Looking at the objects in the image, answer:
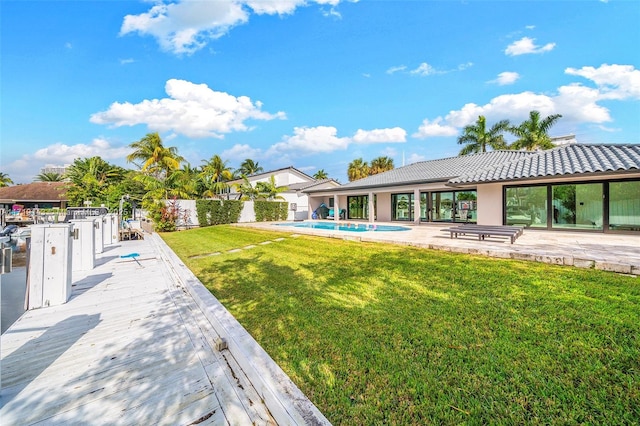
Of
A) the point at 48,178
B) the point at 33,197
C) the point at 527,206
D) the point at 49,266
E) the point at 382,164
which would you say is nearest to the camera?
the point at 49,266

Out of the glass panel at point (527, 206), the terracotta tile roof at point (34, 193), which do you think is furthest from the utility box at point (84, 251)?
the terracotta tile roof at point (34, 193)

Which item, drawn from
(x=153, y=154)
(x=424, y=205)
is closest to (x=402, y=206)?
(x=424, y=205)

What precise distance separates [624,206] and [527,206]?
326 centimetres

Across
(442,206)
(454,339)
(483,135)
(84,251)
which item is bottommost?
(454,339)

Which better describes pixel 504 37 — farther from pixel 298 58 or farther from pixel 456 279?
pixel 456 279

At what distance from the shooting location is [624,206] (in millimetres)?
11102

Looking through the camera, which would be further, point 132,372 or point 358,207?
point 358,207

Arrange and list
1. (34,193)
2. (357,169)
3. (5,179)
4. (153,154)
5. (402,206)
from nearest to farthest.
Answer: (402,206)
(153,154)
(34,193)
(357,169)
(5,179)

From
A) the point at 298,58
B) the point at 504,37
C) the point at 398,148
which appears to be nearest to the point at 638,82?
the point at 504,37

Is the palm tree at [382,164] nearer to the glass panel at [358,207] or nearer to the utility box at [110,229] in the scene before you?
the glass panel at [358,207]

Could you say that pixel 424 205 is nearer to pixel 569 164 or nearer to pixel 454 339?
pixel 569 164

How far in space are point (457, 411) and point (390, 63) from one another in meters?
23.1

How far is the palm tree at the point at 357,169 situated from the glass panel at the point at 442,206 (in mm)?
28794

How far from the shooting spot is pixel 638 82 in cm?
2117
